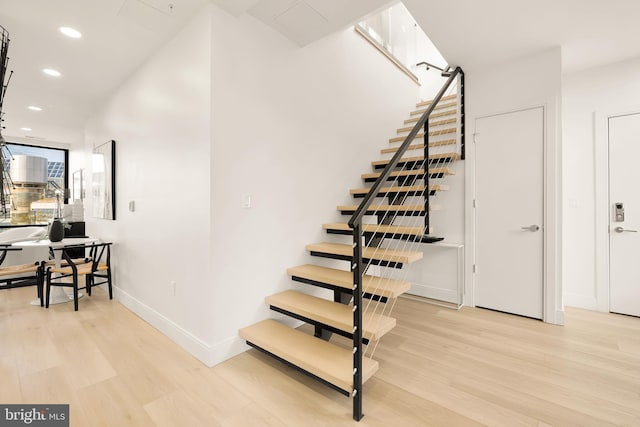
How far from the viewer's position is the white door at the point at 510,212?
3174 mm

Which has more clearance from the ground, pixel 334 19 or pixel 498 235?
pixel 334 19

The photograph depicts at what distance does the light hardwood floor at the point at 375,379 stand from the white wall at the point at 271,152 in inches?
18.2

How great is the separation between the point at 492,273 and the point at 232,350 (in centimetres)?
294

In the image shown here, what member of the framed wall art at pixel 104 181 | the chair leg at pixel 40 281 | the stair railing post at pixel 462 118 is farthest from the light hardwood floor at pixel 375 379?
the stair railing post at pixel 462 118

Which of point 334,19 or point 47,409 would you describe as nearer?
point 47,409

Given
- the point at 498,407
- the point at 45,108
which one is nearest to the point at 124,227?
the point at 45,108

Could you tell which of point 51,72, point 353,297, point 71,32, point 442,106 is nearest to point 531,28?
point 442,106

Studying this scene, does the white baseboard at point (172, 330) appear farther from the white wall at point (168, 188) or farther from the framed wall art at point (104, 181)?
the framed wall art at point (104, 181)

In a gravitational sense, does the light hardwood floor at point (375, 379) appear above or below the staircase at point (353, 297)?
below

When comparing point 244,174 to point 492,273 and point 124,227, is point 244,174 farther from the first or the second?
point 492,273

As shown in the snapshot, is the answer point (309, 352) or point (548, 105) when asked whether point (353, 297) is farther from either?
point (548, 105)

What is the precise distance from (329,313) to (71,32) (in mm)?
3370

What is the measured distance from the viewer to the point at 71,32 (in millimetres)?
2660

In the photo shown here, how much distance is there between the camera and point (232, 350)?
7.81ft
